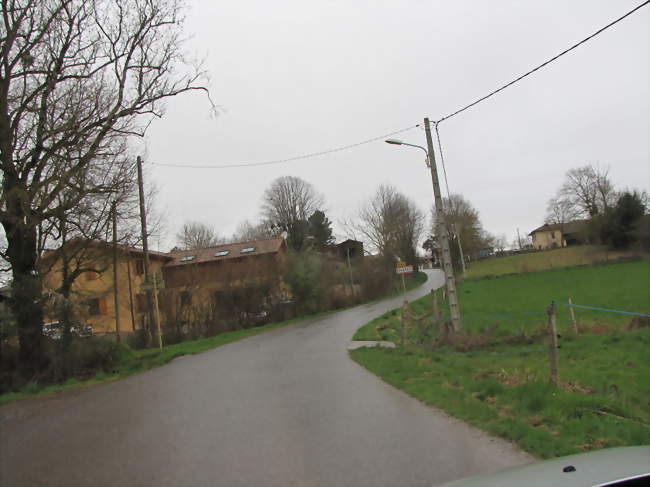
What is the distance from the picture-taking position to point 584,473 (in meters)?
2.66

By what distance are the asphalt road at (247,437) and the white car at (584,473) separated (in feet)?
6.54

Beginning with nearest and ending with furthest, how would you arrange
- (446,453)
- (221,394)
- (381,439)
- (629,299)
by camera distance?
Answer: 1. (446,453)
2. (381,439)
3. (221,394)
4. (629,299)

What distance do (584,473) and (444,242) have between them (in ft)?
43.0

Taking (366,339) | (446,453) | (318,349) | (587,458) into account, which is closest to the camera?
(587,458)

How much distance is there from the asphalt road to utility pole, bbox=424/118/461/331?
15.0 feet

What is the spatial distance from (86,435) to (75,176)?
374 inches

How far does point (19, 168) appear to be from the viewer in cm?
1513

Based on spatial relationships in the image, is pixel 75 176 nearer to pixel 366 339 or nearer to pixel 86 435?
pixel 86 435

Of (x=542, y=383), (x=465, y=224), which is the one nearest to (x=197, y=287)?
(x=542, y=383)

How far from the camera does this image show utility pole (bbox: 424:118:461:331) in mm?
15172

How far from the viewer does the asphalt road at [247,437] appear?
5.32 m

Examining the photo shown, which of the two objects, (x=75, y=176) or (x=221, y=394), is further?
(x=75, y=176)

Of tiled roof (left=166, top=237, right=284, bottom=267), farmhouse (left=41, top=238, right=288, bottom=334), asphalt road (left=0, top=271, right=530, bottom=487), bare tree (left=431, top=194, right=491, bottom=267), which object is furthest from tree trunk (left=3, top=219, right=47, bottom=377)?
bare tree (left=431, top=194, right=491, bottom=267)

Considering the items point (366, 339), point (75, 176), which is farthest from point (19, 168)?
point (366, 339)
